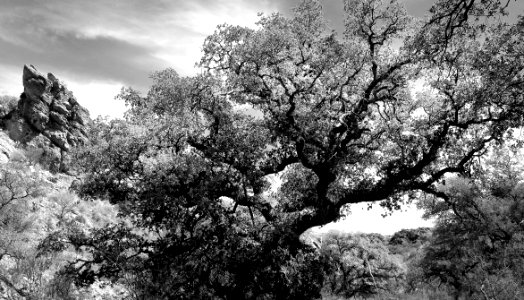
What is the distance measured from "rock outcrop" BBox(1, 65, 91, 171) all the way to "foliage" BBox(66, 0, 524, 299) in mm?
46487

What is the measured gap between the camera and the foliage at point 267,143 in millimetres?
12328

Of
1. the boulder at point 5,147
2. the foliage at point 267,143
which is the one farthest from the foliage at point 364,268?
the boulder at point 5,147

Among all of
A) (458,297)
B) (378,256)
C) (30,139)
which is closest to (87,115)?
(30,139)

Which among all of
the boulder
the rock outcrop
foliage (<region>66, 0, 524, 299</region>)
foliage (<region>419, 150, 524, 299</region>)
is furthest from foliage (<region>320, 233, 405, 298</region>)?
the rock outcrop

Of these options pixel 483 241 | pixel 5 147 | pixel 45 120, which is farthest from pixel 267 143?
pixel 45 120

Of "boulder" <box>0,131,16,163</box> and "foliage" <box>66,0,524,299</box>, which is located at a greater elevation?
"boulder" <box>0,131,16,163</box>

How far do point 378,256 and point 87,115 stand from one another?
51.5 metres

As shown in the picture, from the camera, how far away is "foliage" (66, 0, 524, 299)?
12.3m

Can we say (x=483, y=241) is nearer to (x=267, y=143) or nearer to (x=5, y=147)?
(x=267, y=143)

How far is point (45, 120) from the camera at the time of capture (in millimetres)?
59375

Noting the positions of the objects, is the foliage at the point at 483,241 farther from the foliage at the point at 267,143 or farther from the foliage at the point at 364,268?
the foliage at the point at 267,143

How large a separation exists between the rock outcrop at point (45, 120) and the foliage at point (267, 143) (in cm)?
4649

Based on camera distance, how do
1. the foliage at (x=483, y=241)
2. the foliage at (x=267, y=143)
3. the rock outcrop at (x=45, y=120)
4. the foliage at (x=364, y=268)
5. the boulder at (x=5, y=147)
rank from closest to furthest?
the foliage at (x=267, y=143)
the foliage at (x=483, y=241)
the foliage at (x=364, y=268)
the boulder at (x=5, y=147)
the rock outcrop at (x=45, y=120)

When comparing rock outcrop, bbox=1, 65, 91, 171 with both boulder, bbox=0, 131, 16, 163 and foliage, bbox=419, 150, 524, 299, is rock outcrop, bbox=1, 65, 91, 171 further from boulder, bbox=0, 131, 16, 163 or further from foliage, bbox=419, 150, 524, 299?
foliage, bbox=419, 150, 524, 299
